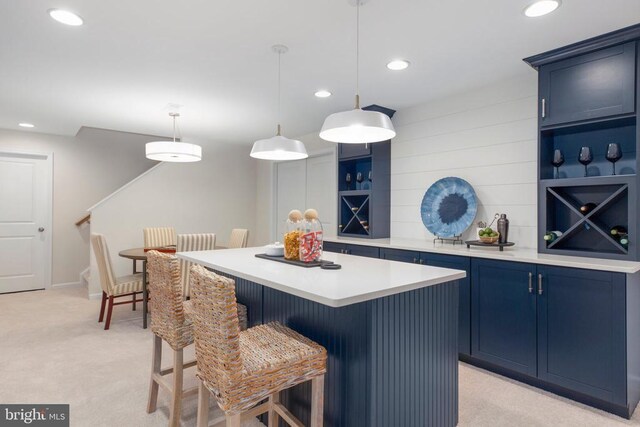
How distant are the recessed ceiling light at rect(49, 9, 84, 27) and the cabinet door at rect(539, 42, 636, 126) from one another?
3.27m

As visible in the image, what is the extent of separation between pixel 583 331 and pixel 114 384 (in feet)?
10.7

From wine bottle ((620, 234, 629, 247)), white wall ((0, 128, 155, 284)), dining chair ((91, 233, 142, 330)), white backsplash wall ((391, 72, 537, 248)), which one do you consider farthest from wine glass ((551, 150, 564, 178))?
white wall ((0, 128, 155, 284))

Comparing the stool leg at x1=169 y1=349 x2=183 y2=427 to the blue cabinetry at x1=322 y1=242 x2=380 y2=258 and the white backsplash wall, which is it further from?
the white backsplash wall

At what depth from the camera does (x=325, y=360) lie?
1.62 m

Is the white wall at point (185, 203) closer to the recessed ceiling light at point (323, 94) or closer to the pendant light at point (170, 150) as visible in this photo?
the pendant light at point (170, 150)

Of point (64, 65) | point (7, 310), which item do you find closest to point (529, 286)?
point (64, 65)

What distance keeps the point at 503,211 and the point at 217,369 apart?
2838 mm

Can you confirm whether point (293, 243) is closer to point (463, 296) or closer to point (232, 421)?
point (232, 421)

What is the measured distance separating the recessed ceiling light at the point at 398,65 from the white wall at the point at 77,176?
487 centimetres

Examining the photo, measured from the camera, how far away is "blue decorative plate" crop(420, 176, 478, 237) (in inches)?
136

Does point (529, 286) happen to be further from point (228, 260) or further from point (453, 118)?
point (228, 260)

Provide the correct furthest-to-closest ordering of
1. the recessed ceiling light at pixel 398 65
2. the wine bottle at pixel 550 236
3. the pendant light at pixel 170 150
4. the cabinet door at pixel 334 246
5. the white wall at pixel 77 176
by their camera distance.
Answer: the white wall at pixel 77 176
the cabinet door at pixel 334 246
the pendant light at pixel 170 150
the recessed ceiling light at pixel 398 65
the wine bottle at pixel 550 236

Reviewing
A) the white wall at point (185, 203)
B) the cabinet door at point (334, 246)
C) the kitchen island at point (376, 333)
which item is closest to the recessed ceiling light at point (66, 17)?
the kitchen island at point (376, 333)

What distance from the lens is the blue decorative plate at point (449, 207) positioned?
346cm
